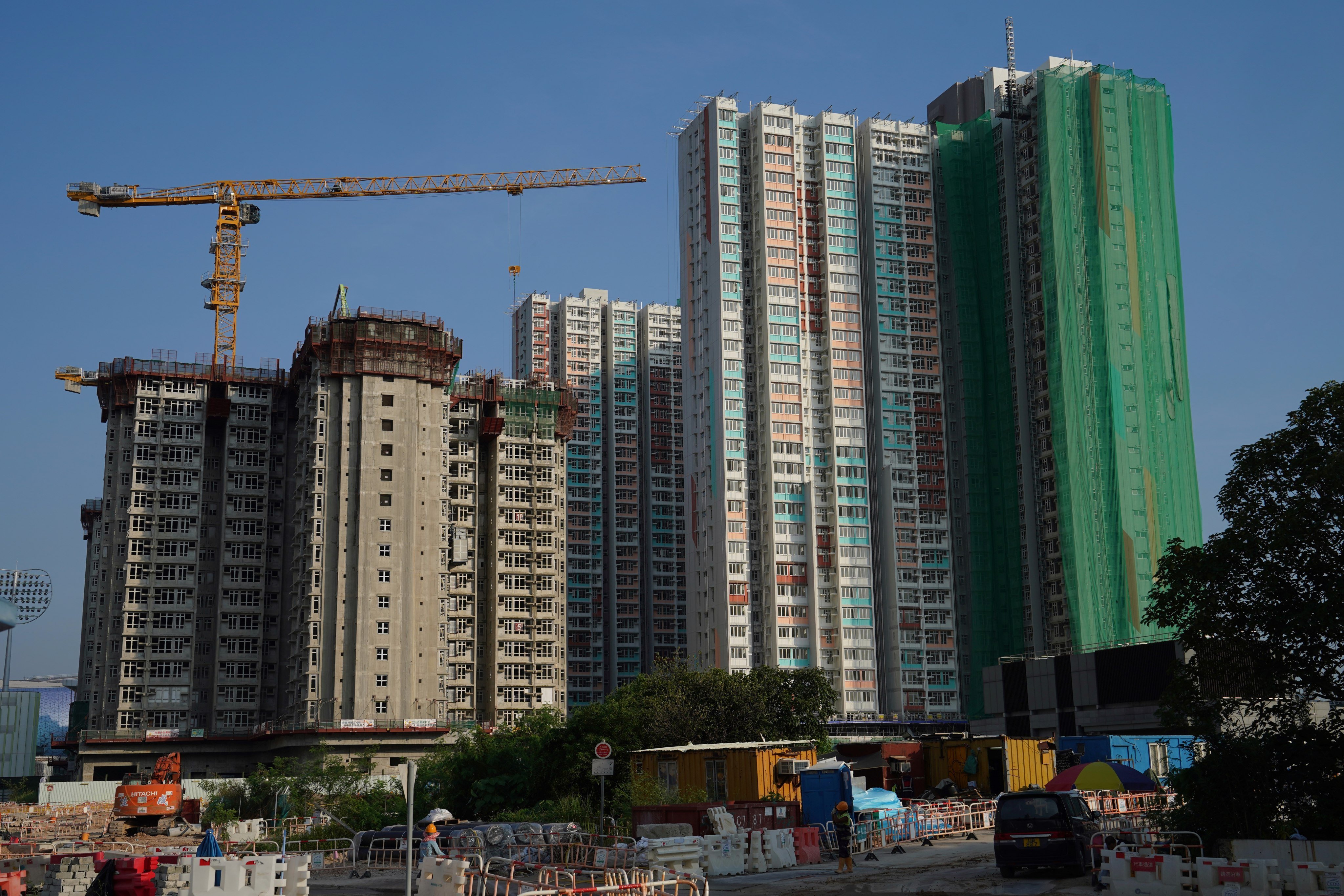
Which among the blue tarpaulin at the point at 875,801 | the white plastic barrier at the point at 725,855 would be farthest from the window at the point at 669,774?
the white plastic barrier at the point at 725,855

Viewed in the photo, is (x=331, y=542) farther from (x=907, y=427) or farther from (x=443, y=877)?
(x=443, y=877)

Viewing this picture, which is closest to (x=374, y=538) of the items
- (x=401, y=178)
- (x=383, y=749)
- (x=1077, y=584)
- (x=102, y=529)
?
(x=383, y=749)

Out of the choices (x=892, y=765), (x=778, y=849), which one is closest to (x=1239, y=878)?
(x=778, y=849)

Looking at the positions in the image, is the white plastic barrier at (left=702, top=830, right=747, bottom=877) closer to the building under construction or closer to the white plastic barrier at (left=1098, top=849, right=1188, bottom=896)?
the white plastic barrier at (left=1098, top=849, right=1188, bottom=896)

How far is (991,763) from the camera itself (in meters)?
49.0

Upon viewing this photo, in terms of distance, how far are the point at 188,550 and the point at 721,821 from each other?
99.0 meters

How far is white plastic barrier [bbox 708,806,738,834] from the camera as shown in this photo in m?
35.1

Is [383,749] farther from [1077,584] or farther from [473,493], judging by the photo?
[1077,584]

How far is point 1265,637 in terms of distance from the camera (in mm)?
27297

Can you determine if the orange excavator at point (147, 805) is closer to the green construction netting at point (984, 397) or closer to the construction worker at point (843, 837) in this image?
the construction worker at point (843, 837)

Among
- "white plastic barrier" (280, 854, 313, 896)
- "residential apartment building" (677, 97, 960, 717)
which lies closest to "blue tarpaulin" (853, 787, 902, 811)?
"white plastic barrier" (280, 854, 313, 896)

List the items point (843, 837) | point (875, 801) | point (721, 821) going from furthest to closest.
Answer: point (875, 801), point (721, 821), point (843, 837)

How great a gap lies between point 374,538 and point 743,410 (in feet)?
133

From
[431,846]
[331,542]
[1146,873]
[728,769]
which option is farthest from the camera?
[331,542]
